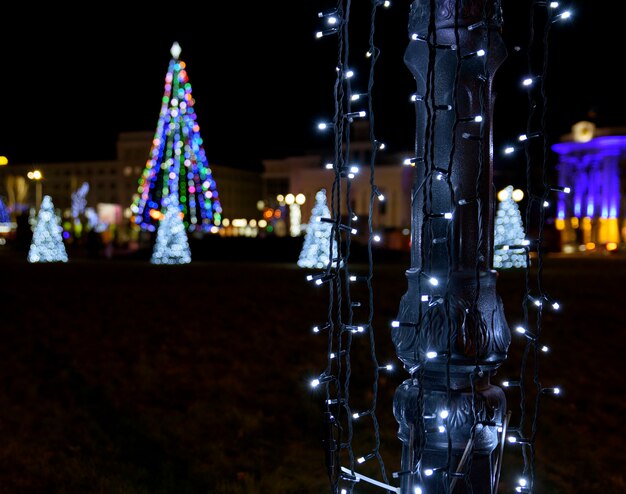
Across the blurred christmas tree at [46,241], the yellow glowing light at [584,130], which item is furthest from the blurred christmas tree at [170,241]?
the yellow glowing light at [584,130]

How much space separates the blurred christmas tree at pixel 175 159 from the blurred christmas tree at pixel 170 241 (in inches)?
166

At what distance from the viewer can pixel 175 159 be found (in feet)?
99.1

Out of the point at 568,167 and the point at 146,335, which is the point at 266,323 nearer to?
the point at 146,335

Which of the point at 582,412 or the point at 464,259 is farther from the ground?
the point at 464,259

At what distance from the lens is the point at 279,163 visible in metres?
67.1

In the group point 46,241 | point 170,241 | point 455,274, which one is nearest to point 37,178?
point 46,241

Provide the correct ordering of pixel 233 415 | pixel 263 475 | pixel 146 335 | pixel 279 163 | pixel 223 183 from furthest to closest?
pixel 223 183, pixel 279 163, pixel 146 335, pixel 233 415, pixel 263 475

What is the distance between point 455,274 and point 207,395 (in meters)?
4.92

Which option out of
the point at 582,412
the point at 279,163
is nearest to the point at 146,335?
the point at 582,412

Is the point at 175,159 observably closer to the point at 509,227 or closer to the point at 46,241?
the point at 46,241

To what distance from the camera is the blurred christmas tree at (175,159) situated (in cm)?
2947

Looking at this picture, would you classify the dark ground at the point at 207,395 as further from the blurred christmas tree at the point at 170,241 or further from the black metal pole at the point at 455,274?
the blurred christmas tree at the point at 170,241

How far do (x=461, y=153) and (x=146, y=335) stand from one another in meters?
7.05

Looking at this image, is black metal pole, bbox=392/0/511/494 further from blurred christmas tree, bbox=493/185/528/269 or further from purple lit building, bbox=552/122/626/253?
purple lit building, bbox=552/122/626/253
